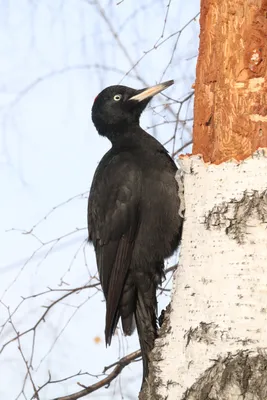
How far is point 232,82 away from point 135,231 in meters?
0.92

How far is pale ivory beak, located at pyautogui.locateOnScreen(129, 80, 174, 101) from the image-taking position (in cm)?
351

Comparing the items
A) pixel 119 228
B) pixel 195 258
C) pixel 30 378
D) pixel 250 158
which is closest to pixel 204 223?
pixel 195 258

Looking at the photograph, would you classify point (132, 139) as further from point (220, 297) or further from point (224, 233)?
point (220, 297)

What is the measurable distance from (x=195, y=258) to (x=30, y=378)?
48.8 inches

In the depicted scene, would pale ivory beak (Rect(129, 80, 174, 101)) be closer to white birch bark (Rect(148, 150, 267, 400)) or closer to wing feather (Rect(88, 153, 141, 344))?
Answer: wing feather (Rect(88, 153, 141, 344))

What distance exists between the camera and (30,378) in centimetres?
330

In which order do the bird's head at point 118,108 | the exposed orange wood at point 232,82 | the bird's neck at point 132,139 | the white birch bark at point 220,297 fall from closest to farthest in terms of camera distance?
the white birch bark at point 220,297, the exposed orange wood at point 232,82, the bird's neck at point 132,139, the bird's head at point 118,108

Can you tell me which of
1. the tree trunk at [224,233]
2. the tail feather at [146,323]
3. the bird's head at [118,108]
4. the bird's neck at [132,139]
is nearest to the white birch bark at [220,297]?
the tree trunk at [224,233]

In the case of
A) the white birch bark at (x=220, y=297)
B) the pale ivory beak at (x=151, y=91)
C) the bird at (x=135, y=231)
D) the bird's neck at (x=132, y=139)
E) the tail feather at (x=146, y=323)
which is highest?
the pale ivory beak at (x=151, y=91)

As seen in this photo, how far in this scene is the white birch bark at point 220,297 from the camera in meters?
2.29

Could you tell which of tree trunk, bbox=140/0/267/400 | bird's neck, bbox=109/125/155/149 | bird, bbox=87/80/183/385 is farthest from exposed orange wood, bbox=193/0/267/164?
bird's neck, bbox=109/125/155/149

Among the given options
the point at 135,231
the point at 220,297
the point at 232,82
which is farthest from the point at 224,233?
the point at 135,231

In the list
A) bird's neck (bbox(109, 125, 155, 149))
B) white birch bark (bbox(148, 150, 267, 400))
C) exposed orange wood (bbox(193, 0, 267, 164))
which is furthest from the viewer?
bird's neck (bbox(109, 125, 155, 149))

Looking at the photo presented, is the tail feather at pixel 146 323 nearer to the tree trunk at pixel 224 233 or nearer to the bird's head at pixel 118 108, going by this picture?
the tree trunk at pixel 224 233
